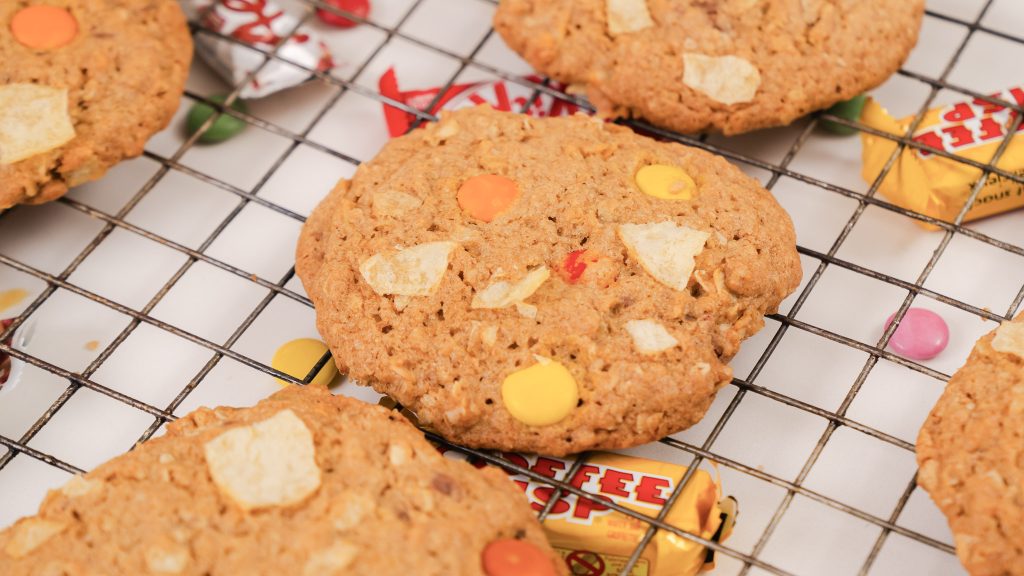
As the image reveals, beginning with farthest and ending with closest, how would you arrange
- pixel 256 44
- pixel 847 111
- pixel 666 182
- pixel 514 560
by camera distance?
pixel 256 44 < pixel 847 111 < pixel 666 182 < pixel 514 560

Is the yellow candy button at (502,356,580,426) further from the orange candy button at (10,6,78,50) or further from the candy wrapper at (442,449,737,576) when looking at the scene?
the orange candy button at (10,6,78,50)

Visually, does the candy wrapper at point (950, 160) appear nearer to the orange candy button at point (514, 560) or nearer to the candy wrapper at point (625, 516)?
the candy wrapper at point (625, 516)

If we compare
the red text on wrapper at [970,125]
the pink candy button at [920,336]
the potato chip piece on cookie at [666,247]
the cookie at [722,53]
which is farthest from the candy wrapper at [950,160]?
the potato chip piece on cookie at [666,247]

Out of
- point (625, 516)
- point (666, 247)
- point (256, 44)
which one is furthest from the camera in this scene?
point (256, 44)

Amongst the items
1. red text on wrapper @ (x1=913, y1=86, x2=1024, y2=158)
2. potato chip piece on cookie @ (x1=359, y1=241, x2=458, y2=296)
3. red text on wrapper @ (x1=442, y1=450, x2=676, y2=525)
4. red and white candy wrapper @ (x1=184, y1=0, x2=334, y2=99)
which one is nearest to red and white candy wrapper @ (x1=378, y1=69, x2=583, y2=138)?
red and white candy wrapper @ (x1=184, y1=0, x2=334, y2=99)

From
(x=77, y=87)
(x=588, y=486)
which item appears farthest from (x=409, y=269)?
(x=77, y=87)

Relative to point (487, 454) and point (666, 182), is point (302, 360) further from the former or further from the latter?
point (666, 182)
